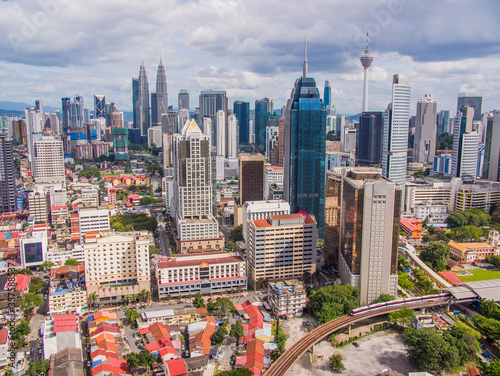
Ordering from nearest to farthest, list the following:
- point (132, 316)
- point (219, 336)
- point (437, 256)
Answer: point (219, 336)
point (132, 316)
point (437, 256)

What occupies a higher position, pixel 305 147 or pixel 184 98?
pixel 184 98

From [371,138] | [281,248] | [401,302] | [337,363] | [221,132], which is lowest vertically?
[337,363]

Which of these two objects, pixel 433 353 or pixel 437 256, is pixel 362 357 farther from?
pixel 437 256

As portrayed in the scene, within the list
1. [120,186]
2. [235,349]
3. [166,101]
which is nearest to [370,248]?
[235,349]

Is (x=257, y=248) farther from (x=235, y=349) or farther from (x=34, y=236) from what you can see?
(x=34, y=236)

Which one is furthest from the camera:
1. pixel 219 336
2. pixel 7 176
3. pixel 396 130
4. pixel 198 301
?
pixel 396 130

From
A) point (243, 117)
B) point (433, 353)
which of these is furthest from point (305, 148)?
point (243, 117)
